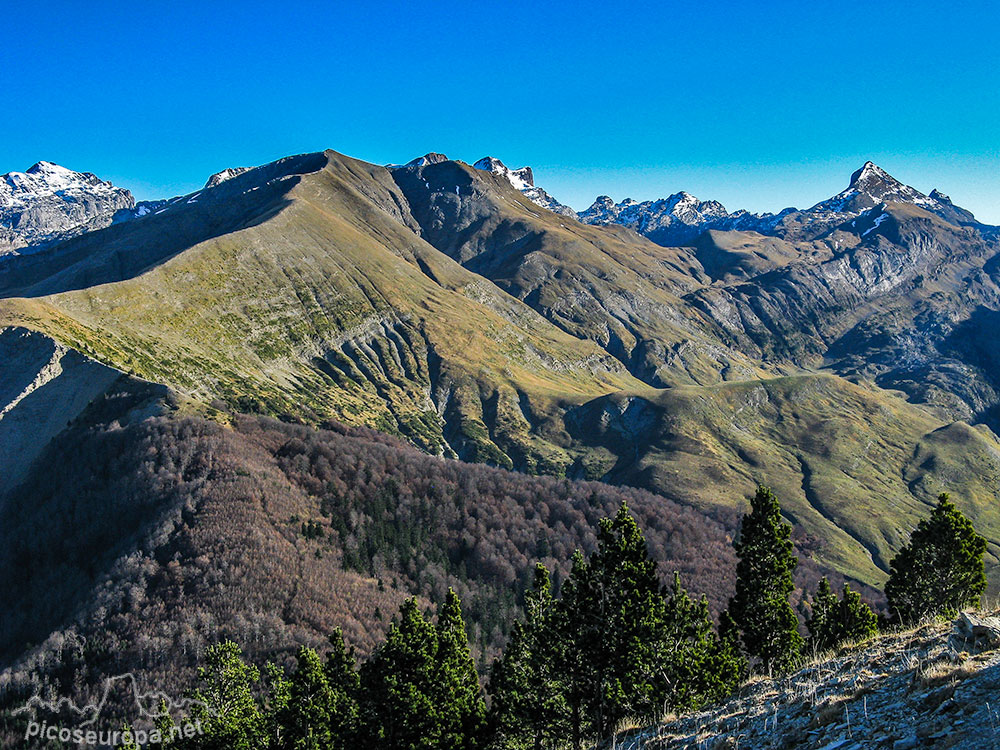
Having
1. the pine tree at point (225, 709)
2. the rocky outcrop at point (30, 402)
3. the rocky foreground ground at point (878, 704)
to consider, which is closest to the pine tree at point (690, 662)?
the rocky foreground ground at point (878, 704)

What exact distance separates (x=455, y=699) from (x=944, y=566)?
40.8 metres

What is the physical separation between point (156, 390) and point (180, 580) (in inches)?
3077

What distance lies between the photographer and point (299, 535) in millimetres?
174875

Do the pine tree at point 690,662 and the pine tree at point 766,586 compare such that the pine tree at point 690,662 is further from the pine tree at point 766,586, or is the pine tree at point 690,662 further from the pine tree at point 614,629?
the pine tree at point 766,586

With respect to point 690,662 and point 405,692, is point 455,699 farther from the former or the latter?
point 690,662

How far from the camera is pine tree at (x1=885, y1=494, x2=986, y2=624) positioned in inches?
2028

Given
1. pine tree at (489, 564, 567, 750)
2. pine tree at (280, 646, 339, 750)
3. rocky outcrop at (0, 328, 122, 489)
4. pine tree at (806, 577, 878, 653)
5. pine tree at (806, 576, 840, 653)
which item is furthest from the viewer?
rocky outcrop at (0, 328, 122, 489)

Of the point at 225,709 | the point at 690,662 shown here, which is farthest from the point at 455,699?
the point at 690,662

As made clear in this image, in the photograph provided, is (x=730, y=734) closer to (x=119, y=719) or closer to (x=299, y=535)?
(x=119, y=719)

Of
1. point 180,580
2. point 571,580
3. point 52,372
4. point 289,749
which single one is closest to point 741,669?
point 571,580

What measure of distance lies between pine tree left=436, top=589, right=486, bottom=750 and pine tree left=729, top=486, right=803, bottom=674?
784 inches

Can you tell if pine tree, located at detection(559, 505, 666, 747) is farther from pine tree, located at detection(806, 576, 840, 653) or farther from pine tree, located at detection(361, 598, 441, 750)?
pine tree, located at detection(806, 576, 840, 653)

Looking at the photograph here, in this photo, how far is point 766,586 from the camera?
152 feet

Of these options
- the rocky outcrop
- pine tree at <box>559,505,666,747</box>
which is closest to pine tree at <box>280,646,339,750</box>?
pine tree at <box>559,505,666,747</box>
